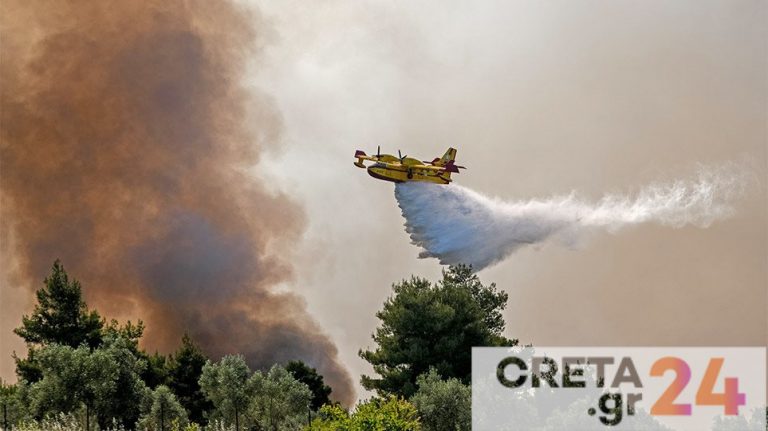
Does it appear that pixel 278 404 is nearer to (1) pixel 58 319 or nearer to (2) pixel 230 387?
(2) pixel 230 387

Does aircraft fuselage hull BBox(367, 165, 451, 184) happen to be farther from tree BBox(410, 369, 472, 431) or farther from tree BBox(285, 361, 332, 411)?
tree BBox(410, 369, 472, 431)

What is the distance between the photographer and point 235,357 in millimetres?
82438

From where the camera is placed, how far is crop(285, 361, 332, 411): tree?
100 m

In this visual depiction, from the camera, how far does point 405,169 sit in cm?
9344

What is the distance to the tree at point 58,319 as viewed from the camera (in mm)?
89125

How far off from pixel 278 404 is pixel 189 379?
1967 cm

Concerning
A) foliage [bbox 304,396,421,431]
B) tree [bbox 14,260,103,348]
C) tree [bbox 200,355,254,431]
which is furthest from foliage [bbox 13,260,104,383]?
foliage [bbox 304,396,421,431]

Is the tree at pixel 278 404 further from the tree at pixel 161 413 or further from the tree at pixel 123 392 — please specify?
the tree at pixel 123 392

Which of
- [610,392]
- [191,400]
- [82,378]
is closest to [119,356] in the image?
[82,378]

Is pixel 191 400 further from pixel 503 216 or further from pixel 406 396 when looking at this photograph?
pixel 503 216

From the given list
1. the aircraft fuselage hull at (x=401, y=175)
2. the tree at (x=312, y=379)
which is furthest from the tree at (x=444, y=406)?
the tree at (x=312, y=379)

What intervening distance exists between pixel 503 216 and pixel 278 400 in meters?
29.3

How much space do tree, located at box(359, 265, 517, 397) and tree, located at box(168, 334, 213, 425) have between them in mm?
17682

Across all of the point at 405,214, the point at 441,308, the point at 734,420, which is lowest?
the point at 734,420
